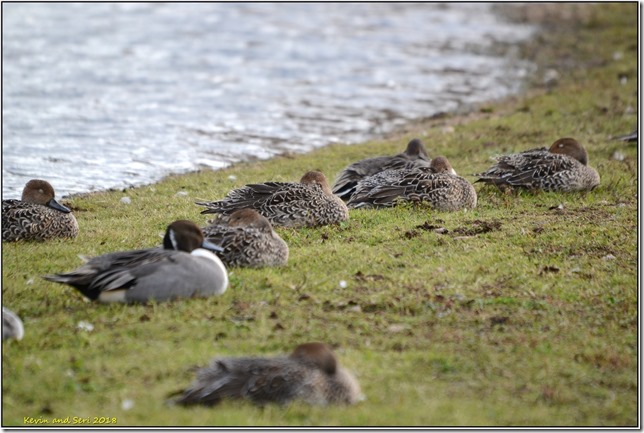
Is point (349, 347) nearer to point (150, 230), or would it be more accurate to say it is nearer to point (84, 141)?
point (150, 230)

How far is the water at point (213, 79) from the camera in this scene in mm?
16281

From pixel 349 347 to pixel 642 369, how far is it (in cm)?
217

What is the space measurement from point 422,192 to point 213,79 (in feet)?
41.4

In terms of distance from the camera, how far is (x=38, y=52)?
24406mm

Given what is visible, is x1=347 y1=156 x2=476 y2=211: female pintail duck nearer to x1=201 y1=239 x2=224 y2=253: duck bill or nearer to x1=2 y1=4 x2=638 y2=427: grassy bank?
x1=2 y1=4 x2=638 y2=427: grassy bank

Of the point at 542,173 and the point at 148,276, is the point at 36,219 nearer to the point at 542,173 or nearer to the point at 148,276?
the point at 148,276

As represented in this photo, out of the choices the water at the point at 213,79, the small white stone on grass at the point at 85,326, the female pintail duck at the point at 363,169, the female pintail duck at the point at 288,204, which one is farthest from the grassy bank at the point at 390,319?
the water at the point at 213,79

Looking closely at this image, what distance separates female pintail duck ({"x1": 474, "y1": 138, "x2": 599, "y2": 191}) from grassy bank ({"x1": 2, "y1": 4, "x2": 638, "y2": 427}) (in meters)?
0.18

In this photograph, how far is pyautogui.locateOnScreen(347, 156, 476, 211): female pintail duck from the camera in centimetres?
1145

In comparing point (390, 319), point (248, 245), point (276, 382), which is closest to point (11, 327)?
point (276, 382)

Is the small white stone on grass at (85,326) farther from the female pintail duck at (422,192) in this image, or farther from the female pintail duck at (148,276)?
the female pintail duck at (422,192)

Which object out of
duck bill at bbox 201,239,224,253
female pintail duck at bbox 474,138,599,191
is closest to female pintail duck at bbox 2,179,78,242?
duck bill at bbox 201,239,224,253

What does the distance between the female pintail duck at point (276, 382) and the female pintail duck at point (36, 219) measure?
4580 mm

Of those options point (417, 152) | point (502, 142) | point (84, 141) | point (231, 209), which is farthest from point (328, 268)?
point (84, 141)
